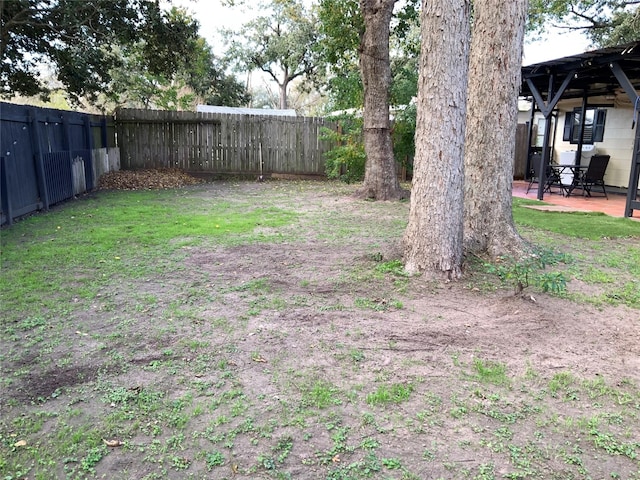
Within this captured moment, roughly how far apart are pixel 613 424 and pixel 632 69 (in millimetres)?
9821

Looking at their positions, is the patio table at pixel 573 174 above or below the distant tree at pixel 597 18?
below

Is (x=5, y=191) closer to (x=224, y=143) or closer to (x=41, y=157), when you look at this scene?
(x=41, y=157)

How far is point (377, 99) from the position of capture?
385 inches

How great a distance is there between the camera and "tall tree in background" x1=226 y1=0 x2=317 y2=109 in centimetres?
2522

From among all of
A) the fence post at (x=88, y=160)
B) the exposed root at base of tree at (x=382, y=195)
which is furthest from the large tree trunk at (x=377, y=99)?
the fence post at (x=88, y=160)

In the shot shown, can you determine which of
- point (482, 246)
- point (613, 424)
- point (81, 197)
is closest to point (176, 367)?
point (613, 424)

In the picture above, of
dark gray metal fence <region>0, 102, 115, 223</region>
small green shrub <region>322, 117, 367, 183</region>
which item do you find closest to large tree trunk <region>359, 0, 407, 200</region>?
small green shrub <region>322, 117, 367, 183</region>

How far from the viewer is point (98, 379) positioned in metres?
2.73

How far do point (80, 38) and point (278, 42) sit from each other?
16.3 meters

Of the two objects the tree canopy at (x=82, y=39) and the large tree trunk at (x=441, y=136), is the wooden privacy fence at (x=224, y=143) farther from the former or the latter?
the large tree trunk at (x=441, y=136)

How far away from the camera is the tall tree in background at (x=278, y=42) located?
82.7 feet

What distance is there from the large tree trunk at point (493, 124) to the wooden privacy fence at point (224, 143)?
9.19 m

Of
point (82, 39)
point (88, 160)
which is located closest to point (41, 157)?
point (88, 160)

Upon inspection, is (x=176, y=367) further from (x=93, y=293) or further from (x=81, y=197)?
(x=81, y=197)
